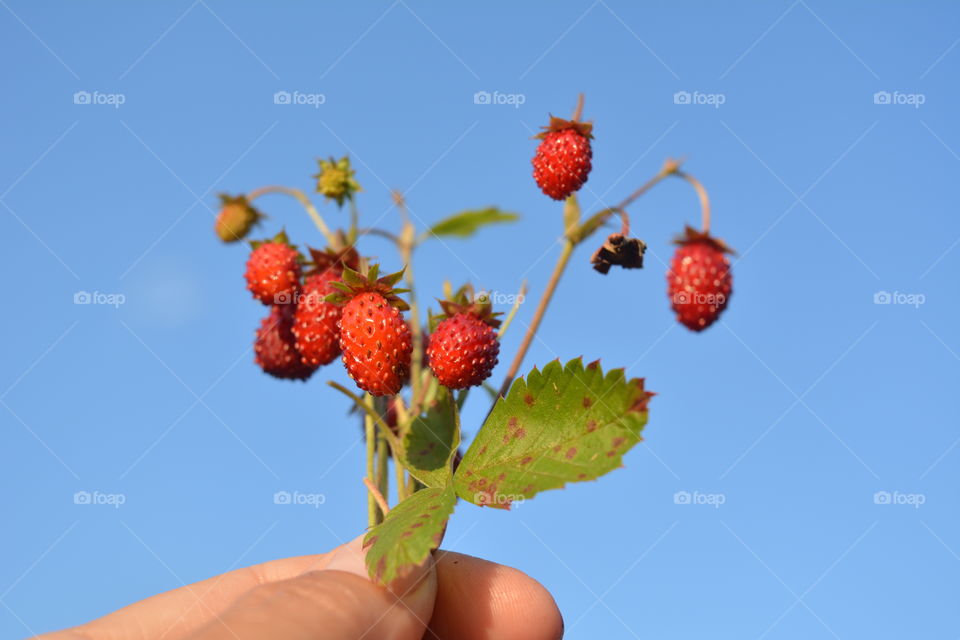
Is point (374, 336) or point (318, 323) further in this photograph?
point (318, 323)

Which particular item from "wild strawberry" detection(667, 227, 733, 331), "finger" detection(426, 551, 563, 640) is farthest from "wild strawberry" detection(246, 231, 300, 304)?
"wild strawberry" detection(667, 227, 733, 331)

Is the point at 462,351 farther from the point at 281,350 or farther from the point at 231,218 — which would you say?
the point at 231,218

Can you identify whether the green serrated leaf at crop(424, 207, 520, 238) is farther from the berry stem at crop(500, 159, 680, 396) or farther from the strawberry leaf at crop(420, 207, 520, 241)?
the berry stem at crop(500, 159, 680, 396)

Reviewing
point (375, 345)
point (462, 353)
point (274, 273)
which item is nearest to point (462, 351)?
point (462, 353)

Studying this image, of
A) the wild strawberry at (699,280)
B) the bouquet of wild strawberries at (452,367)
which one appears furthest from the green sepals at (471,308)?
the wild strawberry at (699,280)

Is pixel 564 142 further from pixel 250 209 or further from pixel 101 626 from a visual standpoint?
pixel 101 626

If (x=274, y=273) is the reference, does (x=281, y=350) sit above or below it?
below

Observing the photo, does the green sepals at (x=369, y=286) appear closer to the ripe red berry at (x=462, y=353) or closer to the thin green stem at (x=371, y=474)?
the ripe red berry at (x=462, y=353)
